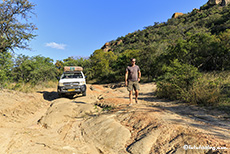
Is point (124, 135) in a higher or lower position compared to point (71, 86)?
lower

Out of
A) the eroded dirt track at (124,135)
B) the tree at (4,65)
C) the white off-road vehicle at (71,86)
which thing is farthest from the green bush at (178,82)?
the tree at (4,65)

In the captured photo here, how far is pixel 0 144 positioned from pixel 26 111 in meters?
3.41

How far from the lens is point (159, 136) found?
281 centimetres

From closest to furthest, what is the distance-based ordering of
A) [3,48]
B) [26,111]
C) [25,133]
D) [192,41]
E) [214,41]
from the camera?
[25,133] < [26,111] < [3,48] < [214,41] < [192,41]

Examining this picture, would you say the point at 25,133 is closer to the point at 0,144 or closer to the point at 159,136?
the point at 0,144

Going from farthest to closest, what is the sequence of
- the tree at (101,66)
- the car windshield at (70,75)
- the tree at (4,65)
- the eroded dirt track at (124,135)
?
the tree at (101,66) < the car windshield at (70,75) < the tree at (4,65) < the eroded dirt track at (124,135)

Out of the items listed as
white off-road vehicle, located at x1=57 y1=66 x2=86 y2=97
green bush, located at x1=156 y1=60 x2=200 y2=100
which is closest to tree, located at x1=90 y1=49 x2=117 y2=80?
white off-road vehicle, located at x1=57 y1=66 x2=86 y2=97

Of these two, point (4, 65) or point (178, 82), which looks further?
point (4, 65)

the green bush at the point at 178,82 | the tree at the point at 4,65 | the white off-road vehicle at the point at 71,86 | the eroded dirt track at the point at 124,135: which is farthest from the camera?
the white off-road vehicle at the point at 71,86

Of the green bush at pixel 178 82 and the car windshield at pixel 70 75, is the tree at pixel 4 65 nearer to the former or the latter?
the car windshield at pixel 70 75

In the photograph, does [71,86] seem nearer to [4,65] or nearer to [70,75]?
[70,75]

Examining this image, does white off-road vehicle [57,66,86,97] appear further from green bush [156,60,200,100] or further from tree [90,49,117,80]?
tree [90,49,117,80]

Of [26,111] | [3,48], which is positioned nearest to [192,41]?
[26,111]

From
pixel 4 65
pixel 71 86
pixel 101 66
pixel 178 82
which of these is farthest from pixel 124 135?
pixel 101 66
